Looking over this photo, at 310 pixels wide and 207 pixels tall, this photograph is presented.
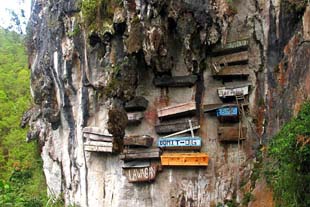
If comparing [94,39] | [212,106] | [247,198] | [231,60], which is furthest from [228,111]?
[94,39]

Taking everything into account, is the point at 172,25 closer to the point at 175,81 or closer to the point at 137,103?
the point at 175,81

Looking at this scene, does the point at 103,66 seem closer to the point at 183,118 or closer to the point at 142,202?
the point at 183,118

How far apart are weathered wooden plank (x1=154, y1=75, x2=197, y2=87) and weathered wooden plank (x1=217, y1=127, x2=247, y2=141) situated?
1.10 meters

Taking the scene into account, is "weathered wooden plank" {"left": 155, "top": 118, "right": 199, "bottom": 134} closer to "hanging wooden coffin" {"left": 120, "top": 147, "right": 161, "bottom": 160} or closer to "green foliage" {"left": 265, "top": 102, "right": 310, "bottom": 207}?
"hanging wooden coffin" {"left": 120, "top": 147, "right": 161, "bottom": 160}

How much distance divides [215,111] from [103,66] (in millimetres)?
2630

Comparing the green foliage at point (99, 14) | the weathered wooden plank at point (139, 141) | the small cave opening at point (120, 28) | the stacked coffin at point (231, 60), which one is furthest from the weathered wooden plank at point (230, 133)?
the green foliage at point (99, 14)

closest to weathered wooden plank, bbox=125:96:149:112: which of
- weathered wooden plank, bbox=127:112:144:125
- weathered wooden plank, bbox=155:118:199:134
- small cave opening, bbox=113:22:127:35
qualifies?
weathered wooden plank, bbox=127:112:144:125

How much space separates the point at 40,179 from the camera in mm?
15773

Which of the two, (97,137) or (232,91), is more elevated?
(232,91)

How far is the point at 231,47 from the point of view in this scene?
9805 mm

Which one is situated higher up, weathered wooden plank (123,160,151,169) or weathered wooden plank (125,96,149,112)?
weathered wooden plank (125,96,149,112)

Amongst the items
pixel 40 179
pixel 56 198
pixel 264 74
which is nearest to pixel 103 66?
pixel 264 74

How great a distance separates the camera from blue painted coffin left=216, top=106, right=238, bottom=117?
9578 millimetres

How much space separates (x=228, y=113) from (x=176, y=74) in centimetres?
137
